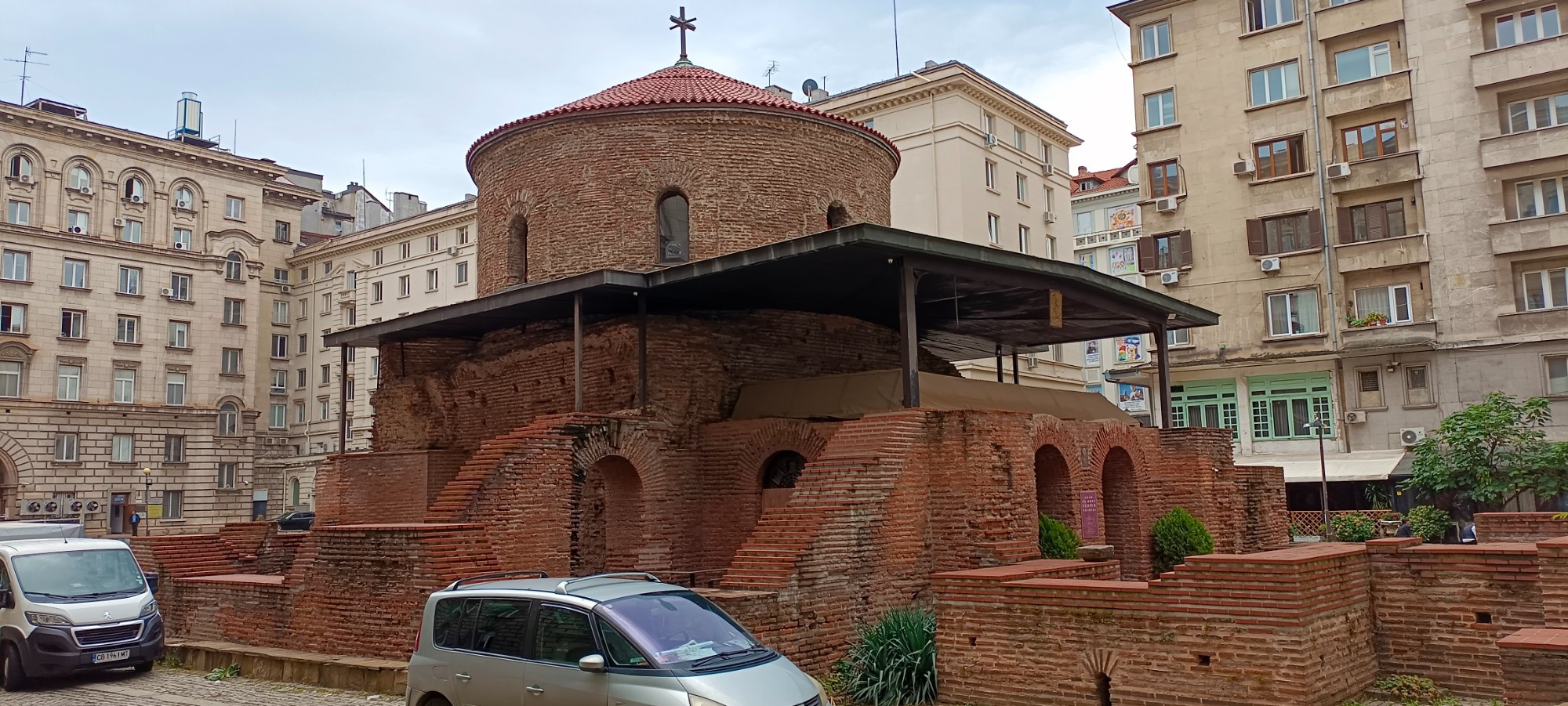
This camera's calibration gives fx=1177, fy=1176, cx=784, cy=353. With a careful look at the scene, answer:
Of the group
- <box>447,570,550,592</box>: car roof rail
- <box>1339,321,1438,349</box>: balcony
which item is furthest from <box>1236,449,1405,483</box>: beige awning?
<box>447,570,550,592</box>: car roof rail

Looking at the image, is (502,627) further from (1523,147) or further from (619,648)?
(1523,147)

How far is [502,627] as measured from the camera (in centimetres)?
832

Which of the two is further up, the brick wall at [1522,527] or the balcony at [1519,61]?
the balcony at [1519,61]

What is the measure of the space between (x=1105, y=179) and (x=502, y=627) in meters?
53.4

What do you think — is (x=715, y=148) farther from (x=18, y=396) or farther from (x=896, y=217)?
(x=18, y=396)

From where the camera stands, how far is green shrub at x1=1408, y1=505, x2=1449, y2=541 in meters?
25.2

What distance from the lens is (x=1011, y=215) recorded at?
42.6 metres

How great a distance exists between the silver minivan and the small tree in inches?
885

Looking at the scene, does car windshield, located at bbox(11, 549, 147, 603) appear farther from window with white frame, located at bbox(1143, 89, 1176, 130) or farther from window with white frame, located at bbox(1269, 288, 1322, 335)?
window with white frame, located at bbox(1143, 89, 1176, 130)

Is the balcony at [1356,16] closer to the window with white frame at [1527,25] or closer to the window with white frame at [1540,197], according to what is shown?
the window with white frame at [1527,25]

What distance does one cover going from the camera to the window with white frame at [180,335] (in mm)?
48750

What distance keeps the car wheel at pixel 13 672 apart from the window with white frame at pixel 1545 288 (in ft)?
99.9

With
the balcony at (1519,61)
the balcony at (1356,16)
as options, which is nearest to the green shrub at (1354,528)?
the balcony at (1519,61)

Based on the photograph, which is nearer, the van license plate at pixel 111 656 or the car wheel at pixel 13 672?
the car wheel at pixel 13 672
